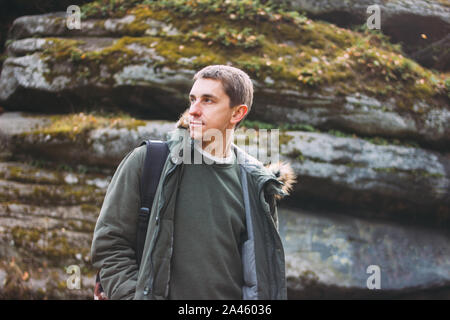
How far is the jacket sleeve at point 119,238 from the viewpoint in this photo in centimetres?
245

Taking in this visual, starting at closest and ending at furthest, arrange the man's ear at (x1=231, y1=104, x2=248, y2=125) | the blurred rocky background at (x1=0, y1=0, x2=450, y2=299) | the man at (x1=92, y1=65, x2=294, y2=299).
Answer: the man at (x1=92, y1=65, x2=294, y2=299)
the man's ear at (x1=231, y1=104, x2=248, y2=125)
the blurred rocky background at (x1=0, y1=0, x2=450, y2=299)

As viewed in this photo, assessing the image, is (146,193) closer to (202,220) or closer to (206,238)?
(202,220)

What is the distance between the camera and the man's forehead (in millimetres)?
2754

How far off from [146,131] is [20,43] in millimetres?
4968

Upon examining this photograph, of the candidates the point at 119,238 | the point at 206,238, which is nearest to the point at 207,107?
the point at 206,238

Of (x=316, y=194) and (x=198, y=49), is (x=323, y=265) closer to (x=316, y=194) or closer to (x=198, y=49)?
(x=316, y=194)

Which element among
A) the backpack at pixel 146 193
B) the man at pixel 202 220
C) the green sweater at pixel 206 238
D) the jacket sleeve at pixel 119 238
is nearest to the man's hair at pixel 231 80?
the man at pixel 202 220

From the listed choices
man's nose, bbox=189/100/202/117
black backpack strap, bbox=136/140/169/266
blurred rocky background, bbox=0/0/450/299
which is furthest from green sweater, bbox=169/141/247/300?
blurred rocky background, bbox=0/0/450/299

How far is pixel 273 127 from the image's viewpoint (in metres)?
7.27

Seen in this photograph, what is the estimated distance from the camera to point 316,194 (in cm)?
700

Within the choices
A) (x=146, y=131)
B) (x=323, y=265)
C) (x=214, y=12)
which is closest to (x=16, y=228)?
(x=146, y=131)

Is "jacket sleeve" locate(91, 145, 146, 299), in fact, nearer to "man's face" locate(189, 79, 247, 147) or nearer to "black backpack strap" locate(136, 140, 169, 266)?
"black backpack strap" locate(136, 140, 169, 266)

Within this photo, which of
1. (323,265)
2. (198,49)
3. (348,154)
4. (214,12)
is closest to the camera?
(323,265)

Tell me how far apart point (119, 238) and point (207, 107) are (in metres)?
1.38
